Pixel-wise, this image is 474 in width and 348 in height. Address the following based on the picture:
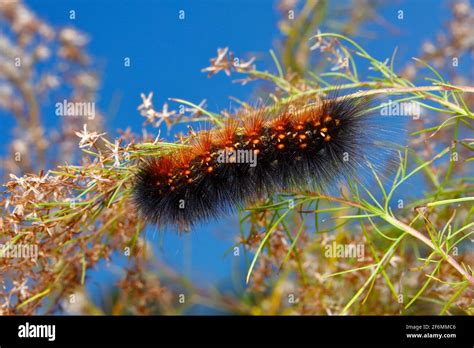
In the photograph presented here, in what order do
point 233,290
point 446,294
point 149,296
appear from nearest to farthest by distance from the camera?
1. point 446,294
2. point 149,296
3. point 233,290

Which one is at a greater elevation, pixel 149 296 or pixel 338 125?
pixel 338 125

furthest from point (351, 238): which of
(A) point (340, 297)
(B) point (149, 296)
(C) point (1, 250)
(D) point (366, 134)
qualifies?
(C) point (1, 250)

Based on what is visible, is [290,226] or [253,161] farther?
[290,226]

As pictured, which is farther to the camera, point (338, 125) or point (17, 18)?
point (17, 18)

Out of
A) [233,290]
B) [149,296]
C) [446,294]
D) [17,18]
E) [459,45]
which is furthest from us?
[17,18]
